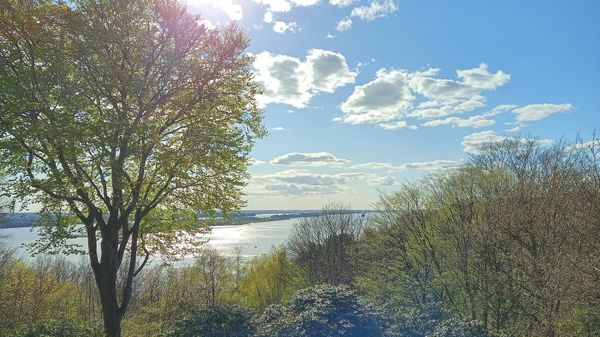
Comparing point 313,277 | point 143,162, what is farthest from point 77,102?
point 313,277

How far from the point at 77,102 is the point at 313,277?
113 ft

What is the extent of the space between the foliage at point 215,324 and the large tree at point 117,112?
2.96 meters

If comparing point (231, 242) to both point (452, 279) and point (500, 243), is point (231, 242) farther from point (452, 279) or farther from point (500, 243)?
point (500, 243)

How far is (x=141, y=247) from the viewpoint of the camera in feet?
52.2

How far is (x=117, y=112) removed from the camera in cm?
1125

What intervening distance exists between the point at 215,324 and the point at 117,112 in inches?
251

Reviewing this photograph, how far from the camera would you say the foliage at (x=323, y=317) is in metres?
11.1

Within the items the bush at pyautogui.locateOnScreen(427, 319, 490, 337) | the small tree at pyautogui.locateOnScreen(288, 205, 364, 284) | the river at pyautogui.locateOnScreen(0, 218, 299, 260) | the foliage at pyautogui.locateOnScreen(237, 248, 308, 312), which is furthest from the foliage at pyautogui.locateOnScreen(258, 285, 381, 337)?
the foliage at pyautogui.locateOnScreen(237, 248, 308, 312)

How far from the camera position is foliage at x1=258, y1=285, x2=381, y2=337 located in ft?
36.5

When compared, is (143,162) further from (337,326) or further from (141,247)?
(337,326)

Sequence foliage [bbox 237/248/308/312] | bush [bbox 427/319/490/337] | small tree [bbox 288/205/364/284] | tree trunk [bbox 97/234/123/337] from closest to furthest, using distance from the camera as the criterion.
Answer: bush [bbox 427/319/490/337] < tree trunk [bbox 97/234/123/337] < small tree [bbox 288/205/364/284] < foliage [bbox 237/248/308/312]

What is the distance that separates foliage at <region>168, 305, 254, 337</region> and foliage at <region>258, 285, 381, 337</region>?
0.56 m

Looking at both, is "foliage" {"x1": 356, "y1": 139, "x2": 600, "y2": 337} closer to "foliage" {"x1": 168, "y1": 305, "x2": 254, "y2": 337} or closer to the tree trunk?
"foliage" {"x1": 168, "y1": 305, "x2": 254, "y2": 337}

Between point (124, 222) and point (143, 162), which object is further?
point (124, 222)
